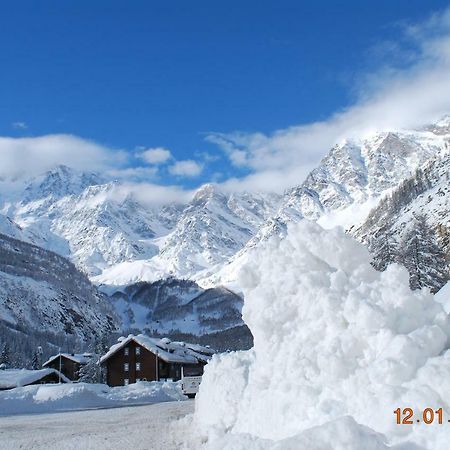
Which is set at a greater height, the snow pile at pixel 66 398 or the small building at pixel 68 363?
the small building at pixel 68 363

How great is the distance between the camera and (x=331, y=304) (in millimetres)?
10719

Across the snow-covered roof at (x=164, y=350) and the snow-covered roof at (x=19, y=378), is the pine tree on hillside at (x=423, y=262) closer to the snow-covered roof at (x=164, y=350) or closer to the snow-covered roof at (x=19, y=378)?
the snow-covered roof at (x=19, y=378)

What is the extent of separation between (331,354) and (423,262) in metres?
28.6

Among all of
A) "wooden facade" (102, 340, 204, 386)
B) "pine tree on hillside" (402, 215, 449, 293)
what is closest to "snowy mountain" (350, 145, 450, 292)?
"pine tree on hillside" (402, 215, 449, 293)

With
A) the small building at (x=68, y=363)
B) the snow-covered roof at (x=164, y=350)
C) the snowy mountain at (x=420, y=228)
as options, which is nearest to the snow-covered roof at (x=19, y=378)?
the snow-covered roof at (x=164, y=350)

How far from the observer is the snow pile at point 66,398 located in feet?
114

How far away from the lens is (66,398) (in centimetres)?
3697

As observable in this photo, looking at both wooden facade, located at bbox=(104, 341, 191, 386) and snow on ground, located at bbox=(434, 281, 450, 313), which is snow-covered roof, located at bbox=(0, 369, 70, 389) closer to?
wooden facade, located at bbox=(104, 341, 191, 386)

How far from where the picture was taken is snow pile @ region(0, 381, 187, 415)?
Result: 34781 mm

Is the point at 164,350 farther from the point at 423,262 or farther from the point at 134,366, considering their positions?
the point at 423,262

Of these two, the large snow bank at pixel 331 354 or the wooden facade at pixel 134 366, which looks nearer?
the large snow bank at pixel 331 354

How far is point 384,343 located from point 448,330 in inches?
47.3
